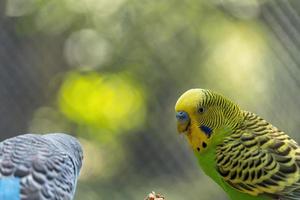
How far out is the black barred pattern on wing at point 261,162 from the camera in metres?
1.71

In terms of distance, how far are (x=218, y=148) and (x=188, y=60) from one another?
101cm

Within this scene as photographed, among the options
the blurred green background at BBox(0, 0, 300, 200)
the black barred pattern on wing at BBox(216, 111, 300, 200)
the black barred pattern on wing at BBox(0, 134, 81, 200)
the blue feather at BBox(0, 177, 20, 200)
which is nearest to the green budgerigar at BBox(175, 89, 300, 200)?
the black barred pattern on wing at BBox(216, 111, 300, 200)

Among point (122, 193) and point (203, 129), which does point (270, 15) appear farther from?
point (203, 129)

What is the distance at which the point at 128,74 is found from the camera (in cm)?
277

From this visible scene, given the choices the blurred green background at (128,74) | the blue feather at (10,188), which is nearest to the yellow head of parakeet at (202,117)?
the blue feather at (10,188)

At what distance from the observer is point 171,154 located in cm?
280

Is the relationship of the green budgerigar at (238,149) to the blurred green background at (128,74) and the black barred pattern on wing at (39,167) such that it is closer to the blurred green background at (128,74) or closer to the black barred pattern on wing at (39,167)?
the black barred pattern on wing at (39,167)

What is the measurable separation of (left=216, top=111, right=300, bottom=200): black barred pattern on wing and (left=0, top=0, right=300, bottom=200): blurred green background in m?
0.91

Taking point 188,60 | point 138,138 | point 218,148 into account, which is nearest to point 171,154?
point 138,138

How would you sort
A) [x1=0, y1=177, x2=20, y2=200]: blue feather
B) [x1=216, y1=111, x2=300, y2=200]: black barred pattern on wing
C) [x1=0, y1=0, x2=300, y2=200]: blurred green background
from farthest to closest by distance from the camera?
[x1=0, y1=0, x2=300, y2=200]: blurred green background < [x1=216, y1=111, x2=300, y2=200]: black barred pattern on wing < [x1=0, y1=177, x2=20, y2=200]: blue feather

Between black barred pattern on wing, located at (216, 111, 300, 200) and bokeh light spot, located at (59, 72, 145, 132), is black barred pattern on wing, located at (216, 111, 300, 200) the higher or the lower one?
the lower one

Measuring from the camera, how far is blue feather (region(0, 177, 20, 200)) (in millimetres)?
1567

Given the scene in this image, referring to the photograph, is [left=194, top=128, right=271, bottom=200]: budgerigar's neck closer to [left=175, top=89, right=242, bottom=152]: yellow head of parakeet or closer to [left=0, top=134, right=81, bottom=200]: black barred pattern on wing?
[left=175, top=89, right=242, bottom=152]: yellow head of parakeet

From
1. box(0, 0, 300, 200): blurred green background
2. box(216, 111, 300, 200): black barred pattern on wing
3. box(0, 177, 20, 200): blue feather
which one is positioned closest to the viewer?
box(0, 177, 20, 200): blue feather
